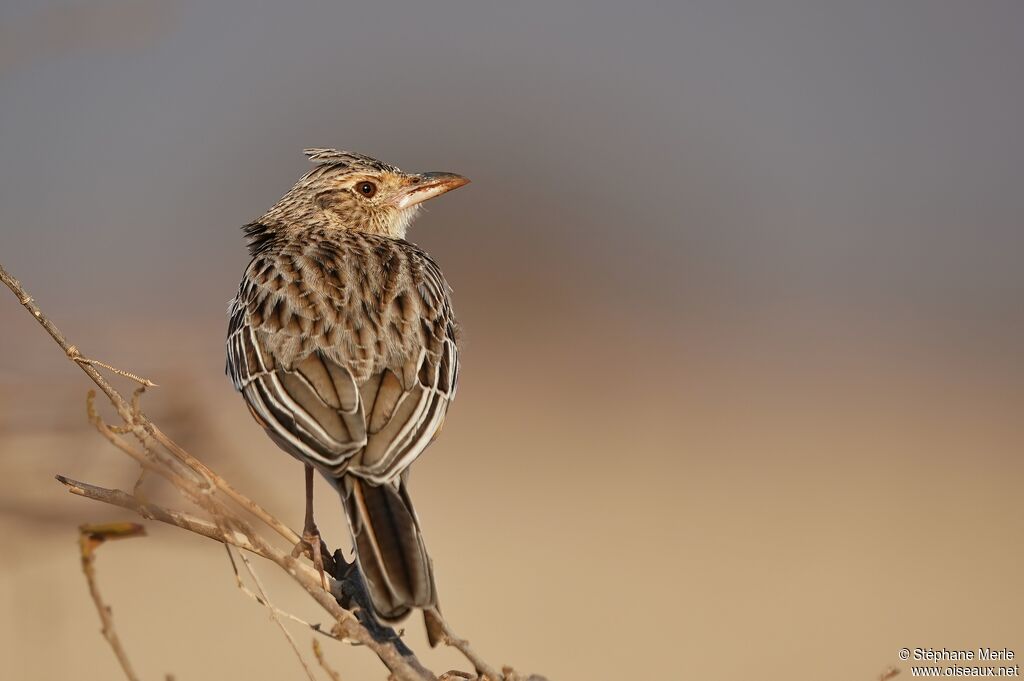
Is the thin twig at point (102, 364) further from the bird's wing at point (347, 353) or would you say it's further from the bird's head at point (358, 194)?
the bird's head at point (358, 194)

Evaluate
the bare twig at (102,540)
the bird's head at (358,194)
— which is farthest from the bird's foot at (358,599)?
the bird's head at (358,194)

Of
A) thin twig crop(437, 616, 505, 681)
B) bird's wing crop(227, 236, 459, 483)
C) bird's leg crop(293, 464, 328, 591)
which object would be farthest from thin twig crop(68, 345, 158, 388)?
thin twig crop(437, 616, 505, 681)

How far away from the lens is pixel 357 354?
4160 mm

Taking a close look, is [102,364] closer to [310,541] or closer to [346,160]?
[310,541]

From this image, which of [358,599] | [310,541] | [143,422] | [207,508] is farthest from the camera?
[310,541]

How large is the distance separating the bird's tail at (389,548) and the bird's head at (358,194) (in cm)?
264

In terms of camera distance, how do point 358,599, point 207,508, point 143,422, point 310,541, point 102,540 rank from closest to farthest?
point 102,540 → point 207,508 → point 143,422 → point 358,599 → point 310,541

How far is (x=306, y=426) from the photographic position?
3.71m

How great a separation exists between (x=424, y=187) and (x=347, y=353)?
193 centimetres

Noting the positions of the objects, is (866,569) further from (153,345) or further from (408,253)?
(153,345)

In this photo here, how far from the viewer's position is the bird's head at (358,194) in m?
5.90

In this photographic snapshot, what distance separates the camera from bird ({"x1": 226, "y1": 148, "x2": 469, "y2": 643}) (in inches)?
130

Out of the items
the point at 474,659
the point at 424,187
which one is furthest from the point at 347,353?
the point at 424,187

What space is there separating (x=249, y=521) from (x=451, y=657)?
13.6 feet
